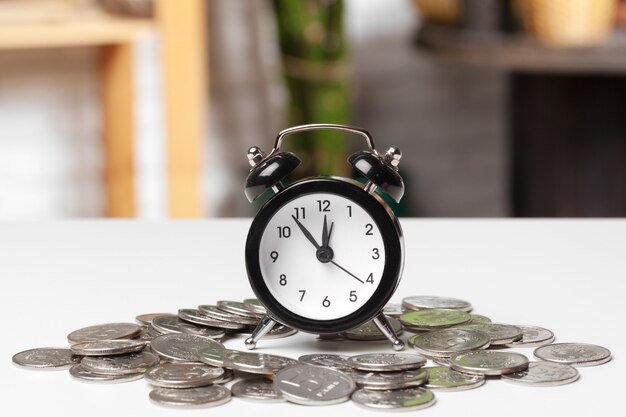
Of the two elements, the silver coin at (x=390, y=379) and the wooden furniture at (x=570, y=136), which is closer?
the silver coin at (x=390, y=379)

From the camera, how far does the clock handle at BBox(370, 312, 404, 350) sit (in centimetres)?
99

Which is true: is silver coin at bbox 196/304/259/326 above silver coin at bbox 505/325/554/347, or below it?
above

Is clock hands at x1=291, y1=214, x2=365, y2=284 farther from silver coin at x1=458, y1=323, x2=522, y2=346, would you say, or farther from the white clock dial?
silver coin at x1=458, y1=323, x2=522, y2=346

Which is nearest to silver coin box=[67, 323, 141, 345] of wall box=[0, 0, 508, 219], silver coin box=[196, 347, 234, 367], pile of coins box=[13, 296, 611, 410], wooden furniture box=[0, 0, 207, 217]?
pile of coins box=[13, 296, 611, 410]

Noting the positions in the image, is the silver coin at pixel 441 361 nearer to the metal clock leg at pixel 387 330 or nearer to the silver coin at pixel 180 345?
the metal clock leg at pixel 387 330

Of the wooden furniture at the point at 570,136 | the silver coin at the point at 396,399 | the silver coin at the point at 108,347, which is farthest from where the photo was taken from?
the wooden furniture at the point at 570,136

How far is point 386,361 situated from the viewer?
916mm

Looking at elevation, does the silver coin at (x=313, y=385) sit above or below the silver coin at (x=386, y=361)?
below

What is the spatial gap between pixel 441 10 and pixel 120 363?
210 cm

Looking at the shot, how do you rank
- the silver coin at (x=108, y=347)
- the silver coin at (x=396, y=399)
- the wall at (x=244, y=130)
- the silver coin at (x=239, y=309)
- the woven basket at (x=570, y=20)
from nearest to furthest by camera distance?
the silver coin at (x=396, y=399), the silver coin at (x=108, y=347), the silver coin at (x=239, y=309), the woven basket at (x=570, y=20), the wall at (x=244, y=130)

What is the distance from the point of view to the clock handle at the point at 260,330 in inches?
39.2

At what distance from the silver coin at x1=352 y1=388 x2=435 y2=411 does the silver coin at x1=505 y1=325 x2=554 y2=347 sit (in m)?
0.17

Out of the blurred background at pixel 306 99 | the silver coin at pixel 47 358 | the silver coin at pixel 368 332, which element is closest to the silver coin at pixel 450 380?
the silver coin at pixel 368 332

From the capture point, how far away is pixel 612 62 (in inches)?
97.6
